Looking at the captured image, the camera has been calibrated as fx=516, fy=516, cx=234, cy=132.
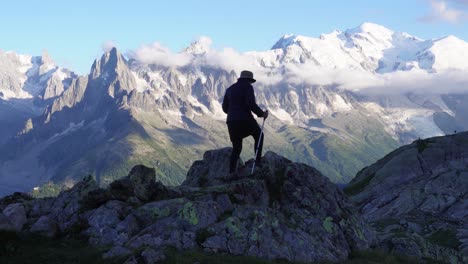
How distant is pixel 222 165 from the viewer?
117ft

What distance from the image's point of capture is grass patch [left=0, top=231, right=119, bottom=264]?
20.1 m

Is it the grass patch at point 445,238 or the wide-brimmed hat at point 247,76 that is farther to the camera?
the grass patch at point 445,238

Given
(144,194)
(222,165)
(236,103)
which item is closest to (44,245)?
(144,194)

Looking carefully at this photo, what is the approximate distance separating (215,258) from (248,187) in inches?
300

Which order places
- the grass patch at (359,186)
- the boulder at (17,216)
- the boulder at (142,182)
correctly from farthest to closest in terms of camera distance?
the grass patch at (359,186)
the boulder at (142,182)
the boulder at (17,216)

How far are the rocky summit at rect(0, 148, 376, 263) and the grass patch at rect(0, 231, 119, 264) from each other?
69 centimetres

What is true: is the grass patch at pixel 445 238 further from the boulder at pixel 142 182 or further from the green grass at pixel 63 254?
the boulder at pixel 142 182

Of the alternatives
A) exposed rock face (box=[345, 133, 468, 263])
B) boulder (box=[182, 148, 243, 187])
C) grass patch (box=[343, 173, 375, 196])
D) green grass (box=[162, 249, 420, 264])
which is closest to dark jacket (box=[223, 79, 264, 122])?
boulder (box=[182, 148, 243, 187])

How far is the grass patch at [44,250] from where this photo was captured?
20.1 m

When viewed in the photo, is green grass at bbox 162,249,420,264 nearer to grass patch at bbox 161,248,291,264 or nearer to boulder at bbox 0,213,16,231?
grass patch at bbox 161,248,291,264

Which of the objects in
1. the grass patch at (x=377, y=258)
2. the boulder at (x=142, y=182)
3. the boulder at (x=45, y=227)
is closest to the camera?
the boulder at (x=45, y=227)

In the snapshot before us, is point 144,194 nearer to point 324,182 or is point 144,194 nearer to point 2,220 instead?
point 2,220

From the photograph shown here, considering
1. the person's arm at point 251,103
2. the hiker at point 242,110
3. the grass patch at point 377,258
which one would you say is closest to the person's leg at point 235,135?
the hiker at point 242,110

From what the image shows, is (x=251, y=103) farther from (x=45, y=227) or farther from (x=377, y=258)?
(x=45, y=227)
